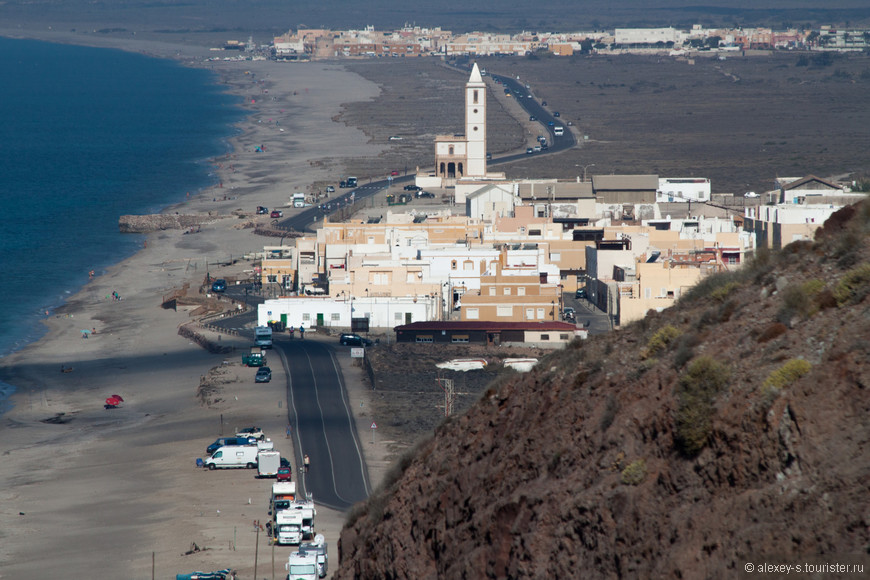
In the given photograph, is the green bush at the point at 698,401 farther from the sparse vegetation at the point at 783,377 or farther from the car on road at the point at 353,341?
the car on road at the point at 353,341

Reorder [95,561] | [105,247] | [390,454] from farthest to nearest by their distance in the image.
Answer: [105,247] → [390,454] → [95,561]

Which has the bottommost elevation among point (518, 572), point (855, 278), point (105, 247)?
point (105, 247)

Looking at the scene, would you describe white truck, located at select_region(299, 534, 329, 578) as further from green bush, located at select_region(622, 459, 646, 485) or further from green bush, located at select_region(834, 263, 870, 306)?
green bush, located at select_region(834, 263, 870, 306)

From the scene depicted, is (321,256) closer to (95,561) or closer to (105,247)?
(105,247)

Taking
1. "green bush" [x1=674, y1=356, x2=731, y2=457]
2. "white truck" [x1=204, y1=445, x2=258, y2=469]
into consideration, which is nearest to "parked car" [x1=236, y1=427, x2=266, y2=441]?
"white truck" [x1=204, y1=445, x2=258, y2=469]

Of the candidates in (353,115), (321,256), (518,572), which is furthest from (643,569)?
(353,115)

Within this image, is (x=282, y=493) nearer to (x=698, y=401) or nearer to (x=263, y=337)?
(x=698, y=401)
